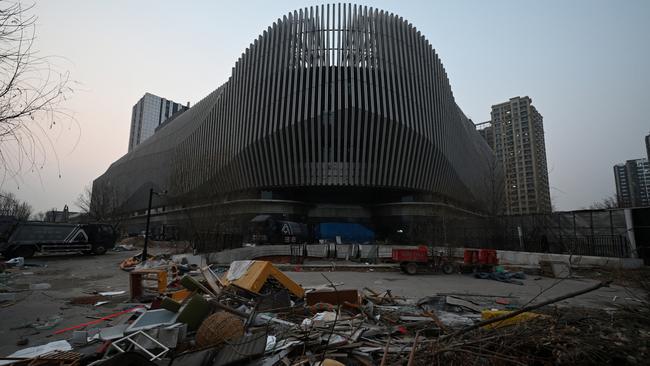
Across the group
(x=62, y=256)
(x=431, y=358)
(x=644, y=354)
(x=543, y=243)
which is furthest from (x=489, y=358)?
(x=62, y=256)

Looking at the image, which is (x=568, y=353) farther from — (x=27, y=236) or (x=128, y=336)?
(x=27, y=236)

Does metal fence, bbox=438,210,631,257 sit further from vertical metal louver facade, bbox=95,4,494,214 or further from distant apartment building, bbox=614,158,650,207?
distant apartment building, bbox=614,158,650,207

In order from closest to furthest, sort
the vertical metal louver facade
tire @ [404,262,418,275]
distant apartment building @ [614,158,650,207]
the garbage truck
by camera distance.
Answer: tire @ [404,262,418,275] → the garbage truck → the vertical metal louver facade → distant apartment building @ [614,158,650,207]

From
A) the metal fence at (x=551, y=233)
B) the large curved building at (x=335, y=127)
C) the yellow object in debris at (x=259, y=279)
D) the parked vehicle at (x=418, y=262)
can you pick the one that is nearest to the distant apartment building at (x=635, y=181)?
the large curved building at (x=335, y=127)

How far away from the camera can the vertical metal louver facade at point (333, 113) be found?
40.7 meters

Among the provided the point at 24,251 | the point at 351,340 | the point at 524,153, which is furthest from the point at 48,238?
the point at 524,153

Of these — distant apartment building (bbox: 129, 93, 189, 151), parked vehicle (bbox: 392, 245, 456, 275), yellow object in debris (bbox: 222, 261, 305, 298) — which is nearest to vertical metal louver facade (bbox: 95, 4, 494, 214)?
parked vehicle (bbox: 392, 245, 456, 275)

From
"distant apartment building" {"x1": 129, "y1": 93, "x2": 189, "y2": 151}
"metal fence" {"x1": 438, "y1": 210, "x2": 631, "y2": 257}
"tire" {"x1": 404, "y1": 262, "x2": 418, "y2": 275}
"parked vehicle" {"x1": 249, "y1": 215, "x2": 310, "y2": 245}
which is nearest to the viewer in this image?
"tire" {"x1": 404, "y1": 262, "x2": 418, "y2": 275}

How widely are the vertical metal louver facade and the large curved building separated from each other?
0.14m

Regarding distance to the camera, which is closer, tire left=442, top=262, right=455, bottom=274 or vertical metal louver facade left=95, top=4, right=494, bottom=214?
tire left=442, top=262, right=455, bottom=274

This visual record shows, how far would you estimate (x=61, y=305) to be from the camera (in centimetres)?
891

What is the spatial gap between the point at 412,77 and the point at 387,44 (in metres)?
5.65

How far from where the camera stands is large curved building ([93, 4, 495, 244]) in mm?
40781

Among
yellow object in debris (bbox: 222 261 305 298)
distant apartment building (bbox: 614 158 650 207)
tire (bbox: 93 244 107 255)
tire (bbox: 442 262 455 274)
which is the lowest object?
tire (bbox: 442 262 455 274)
